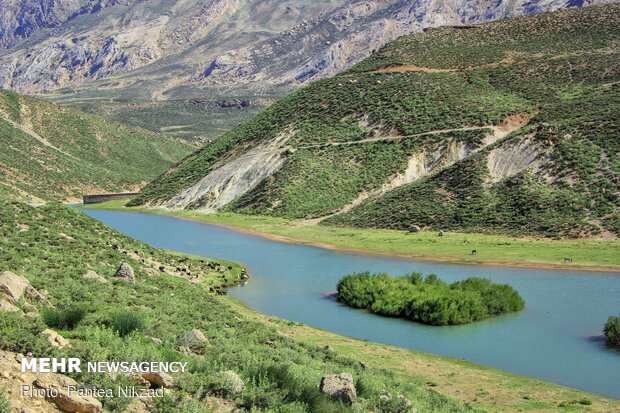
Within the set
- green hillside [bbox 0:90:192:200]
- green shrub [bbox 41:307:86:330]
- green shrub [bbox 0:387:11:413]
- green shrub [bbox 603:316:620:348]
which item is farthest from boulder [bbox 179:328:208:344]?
green hillside [bbox 0:90:192:200]

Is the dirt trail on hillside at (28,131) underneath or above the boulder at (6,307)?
above

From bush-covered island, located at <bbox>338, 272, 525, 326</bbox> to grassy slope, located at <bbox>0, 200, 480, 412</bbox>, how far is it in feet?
25.4

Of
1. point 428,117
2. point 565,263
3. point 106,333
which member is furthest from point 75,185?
point 106,333

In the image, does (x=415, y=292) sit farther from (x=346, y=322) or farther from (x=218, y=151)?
(x=218, y=151)

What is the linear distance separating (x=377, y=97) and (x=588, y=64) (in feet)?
87.7

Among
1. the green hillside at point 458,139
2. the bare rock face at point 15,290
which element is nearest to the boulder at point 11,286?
the bare rock face at point 15,290

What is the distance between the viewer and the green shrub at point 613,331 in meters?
22.6

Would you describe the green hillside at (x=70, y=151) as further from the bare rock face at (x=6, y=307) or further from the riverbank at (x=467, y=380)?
the bare rock face at (x=6, y=307)

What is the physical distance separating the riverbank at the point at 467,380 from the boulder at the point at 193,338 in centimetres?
615

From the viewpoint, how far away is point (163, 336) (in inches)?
634

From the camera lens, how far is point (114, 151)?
136875 mm

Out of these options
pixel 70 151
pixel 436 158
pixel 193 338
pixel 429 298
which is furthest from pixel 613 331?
pixel 70 151

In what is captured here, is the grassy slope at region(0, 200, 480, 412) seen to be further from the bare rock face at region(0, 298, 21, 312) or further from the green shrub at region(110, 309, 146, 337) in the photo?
the bare rock face at region(0, 298, 21, 312)

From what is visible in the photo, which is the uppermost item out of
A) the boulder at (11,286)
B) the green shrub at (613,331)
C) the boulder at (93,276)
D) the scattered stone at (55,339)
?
the green shrub at (613,331)
